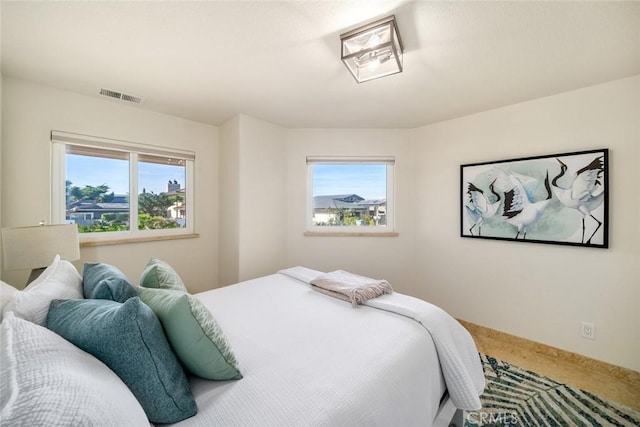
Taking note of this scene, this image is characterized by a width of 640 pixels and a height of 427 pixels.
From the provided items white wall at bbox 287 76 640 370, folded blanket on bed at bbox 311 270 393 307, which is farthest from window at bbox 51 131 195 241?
folded blanket on bed at bbox 311 270 393 307

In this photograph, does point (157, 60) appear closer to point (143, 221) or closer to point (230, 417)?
point (143, 221)

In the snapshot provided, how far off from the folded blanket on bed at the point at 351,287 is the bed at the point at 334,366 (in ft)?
0.15

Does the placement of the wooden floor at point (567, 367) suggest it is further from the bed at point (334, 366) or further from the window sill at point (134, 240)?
the window sill at point (134, 240)

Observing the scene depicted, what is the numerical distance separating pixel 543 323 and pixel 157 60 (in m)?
3.80

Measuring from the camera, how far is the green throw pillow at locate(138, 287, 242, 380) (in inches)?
34.6

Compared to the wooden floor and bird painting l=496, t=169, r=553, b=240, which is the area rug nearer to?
the wooden floor

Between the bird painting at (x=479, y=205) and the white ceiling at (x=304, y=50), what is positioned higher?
the white ceiling at (x=304, y=50)

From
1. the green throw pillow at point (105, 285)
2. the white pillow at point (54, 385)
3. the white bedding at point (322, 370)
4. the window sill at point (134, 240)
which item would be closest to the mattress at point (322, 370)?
the white bedding at point (322, 370)

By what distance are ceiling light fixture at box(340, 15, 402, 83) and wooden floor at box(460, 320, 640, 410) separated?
8.45 feet

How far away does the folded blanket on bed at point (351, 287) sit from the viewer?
1612 millimetres

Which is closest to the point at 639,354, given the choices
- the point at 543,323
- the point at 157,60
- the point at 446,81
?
the point at 543,323

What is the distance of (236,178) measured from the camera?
2.76m

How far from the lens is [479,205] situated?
2584 mm

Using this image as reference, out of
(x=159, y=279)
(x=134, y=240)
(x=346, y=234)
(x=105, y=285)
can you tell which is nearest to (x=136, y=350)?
(x=105, y=285)
